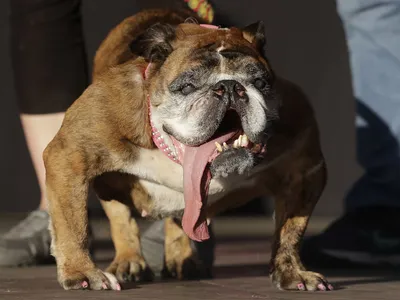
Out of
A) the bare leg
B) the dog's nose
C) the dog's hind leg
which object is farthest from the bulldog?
the bare leg

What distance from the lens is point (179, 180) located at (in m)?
5.14

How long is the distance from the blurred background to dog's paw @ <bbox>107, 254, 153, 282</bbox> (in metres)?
4.05

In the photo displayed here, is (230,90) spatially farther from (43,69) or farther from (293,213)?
(43,69)

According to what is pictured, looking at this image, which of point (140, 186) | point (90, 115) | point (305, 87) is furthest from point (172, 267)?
point (305, 87)

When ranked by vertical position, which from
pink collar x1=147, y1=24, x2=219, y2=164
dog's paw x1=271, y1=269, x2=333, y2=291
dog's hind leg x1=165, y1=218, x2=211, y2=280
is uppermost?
pink collar x1=147, y1=24, x2=219, y2=164

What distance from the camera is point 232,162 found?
184 inches

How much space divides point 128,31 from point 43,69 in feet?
2.19

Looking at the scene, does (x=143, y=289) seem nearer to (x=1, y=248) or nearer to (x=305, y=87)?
(x=1, y=248)

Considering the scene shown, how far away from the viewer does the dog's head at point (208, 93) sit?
466 centimetres

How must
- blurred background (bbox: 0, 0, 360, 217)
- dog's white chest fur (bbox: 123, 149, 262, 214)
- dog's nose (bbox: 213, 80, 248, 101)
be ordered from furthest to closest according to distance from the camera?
blurred background (bbox: 0, 0, 360, 217), dog's white chest fur (bbox: 123, 149, 262, 214), dog's nose (bbox: 213, 80, 248, 101)

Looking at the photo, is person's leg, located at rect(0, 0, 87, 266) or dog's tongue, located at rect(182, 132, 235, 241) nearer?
dog's tongue, located at rect(182, 132, 235, 241)

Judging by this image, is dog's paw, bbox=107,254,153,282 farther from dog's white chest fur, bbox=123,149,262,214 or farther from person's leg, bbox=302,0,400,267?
person's leg, bbox=302,0,400,267

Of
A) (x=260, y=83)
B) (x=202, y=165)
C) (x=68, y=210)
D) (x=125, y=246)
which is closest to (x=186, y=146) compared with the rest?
(x=202, y=165)

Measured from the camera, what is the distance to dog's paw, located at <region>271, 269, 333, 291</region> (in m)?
4.93
